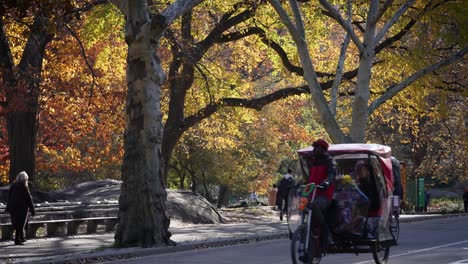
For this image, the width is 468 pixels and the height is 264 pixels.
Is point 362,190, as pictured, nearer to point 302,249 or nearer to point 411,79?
point 302,249

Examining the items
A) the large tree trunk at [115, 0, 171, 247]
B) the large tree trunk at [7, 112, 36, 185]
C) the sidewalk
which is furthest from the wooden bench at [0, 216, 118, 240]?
the large tree trunk at [115, 0, 171, 247]

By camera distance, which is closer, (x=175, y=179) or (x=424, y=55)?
(x=424, y=55)

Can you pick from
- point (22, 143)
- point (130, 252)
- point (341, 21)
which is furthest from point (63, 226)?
point (341, 21)

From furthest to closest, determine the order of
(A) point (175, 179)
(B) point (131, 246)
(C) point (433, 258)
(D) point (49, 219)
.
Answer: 1. (A) point (175, 179)
2. (D) point (49, 219)
3. (B) point (131, 246)
4. (C) point (433, 258)

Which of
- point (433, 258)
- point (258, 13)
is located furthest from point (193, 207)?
point (433, 258)

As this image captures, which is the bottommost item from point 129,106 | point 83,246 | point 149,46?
point 83,246

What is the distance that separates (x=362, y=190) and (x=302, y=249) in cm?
241

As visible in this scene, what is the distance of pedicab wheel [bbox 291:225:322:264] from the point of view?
1347 centimetres

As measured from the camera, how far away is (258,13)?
35656 millimetres

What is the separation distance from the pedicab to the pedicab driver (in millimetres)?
96

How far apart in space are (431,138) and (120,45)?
26.5 metres

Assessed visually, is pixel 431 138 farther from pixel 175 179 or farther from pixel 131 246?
pixel 131 246

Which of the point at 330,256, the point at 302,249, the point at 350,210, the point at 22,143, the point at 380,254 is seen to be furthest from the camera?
the point at 22,143

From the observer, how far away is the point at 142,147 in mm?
19781
